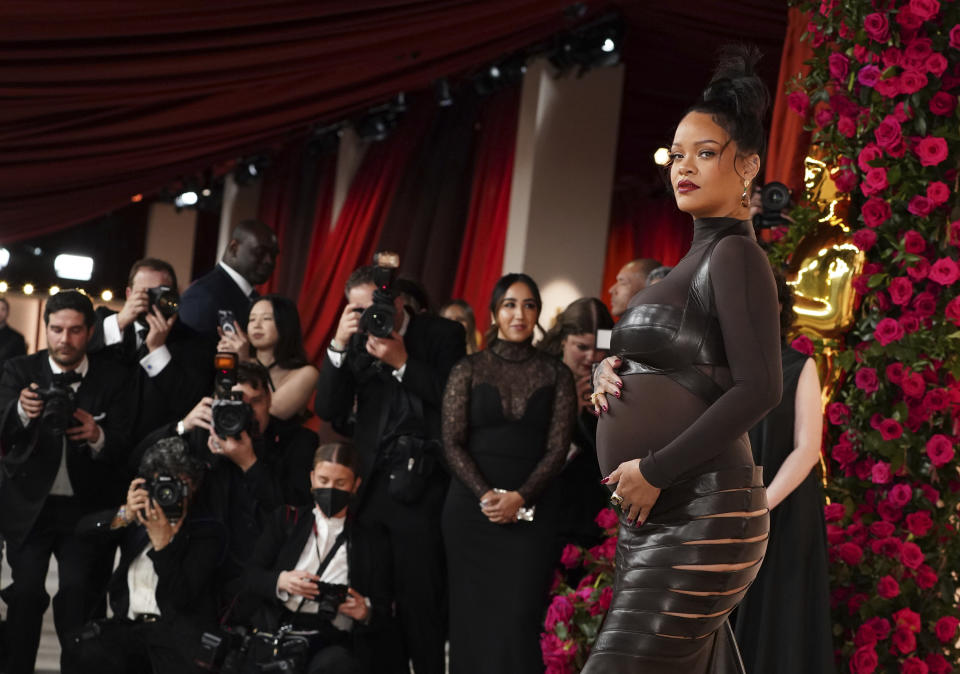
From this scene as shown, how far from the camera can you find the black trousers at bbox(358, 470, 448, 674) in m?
3.83

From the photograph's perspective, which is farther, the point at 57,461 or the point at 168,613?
the point at 57,461

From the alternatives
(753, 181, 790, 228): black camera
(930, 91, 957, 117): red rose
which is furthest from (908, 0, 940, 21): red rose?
(753, 181, 790, 228): black camera

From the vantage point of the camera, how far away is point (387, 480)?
12.7 feet

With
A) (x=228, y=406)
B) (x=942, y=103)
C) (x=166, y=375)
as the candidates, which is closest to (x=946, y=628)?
(x=942, y=103)

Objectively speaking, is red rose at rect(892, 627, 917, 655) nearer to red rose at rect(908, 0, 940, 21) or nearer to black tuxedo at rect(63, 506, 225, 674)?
red rose at rect(908, 0, 940, 21)

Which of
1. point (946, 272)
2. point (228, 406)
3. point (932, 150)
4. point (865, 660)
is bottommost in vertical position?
point (865, 660)

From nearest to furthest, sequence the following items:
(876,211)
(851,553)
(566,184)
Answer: (851,553) < (876,211) < (566,184)

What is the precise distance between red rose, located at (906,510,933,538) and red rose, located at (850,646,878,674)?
1.13ft

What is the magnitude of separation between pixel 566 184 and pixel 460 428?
3398mm

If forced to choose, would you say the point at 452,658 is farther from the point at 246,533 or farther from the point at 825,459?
the point at 825,459

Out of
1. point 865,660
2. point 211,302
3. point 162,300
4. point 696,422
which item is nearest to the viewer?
point 696,422

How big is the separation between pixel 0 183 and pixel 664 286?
2.95 meters

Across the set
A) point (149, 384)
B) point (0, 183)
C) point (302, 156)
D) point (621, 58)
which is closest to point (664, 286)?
point (149, 384)

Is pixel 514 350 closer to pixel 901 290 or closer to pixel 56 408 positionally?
pixel 901 290
